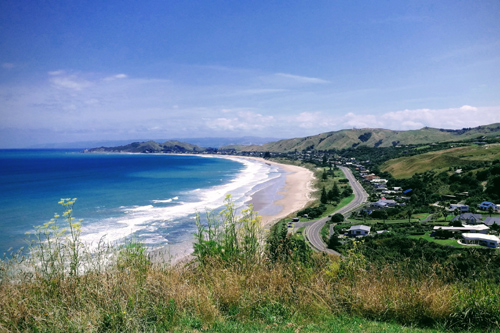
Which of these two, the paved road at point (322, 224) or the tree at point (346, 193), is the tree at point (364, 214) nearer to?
the paved road at point (322, 224)

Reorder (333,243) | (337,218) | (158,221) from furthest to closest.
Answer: (337,218) < (158,221) < (333,243)

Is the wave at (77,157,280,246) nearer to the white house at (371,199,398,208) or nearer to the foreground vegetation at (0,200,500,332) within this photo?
the foreground vegetation at (0,200,500,332)

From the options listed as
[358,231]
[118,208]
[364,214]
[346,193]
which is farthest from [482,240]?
[118,208]

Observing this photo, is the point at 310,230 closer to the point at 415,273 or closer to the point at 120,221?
the point at 120,221

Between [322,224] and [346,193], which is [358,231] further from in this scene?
[346,193]

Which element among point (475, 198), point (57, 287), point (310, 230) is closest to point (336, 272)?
point (57, 287)

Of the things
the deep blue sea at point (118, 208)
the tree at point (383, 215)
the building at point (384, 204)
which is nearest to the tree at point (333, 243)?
the deep blue sea at point (118, 208)
